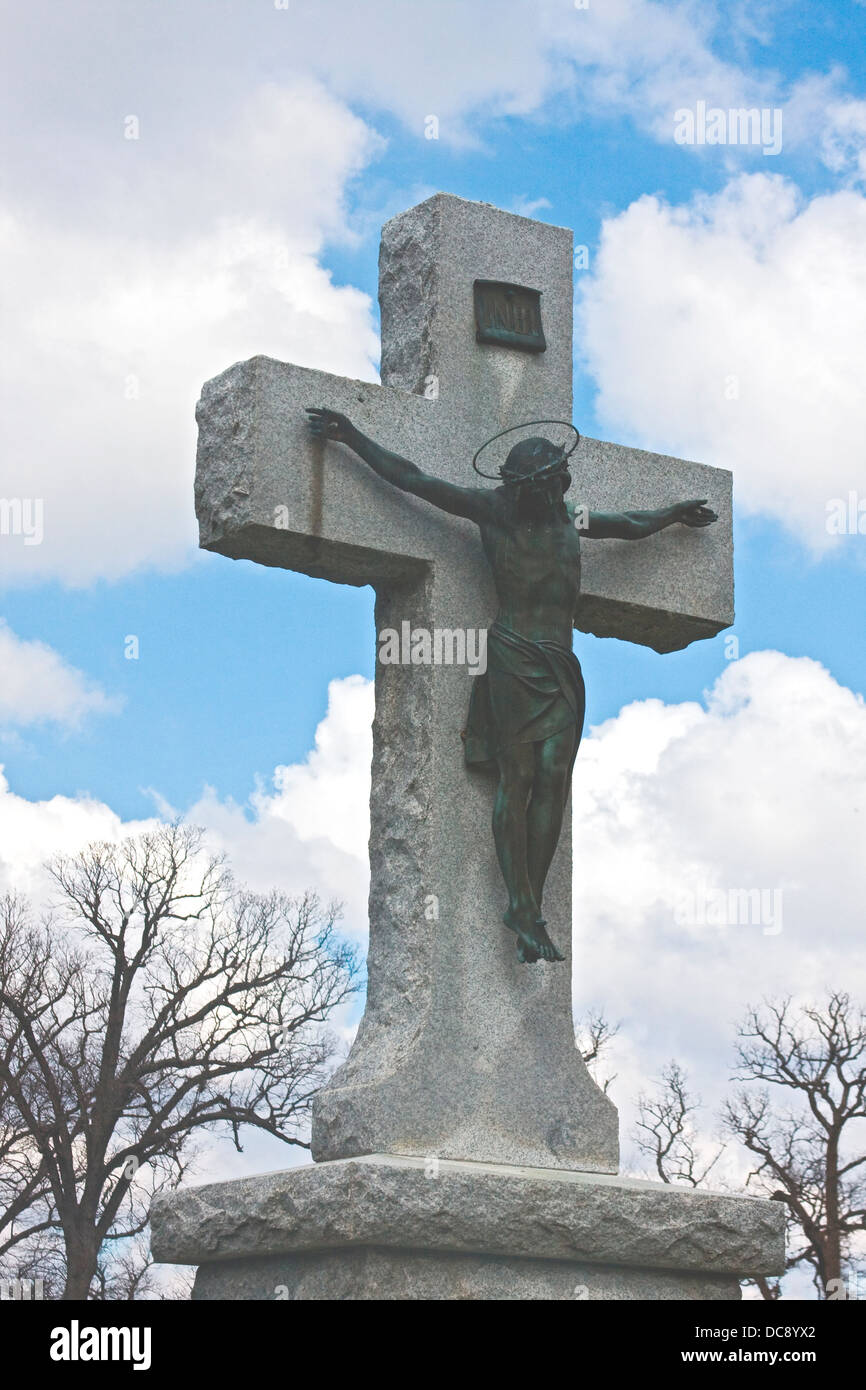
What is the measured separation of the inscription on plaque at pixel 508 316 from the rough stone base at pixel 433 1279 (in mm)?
3670

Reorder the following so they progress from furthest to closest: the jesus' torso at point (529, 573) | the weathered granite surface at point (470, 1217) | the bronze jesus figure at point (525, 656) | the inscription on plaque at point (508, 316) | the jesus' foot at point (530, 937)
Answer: the inscription on plaque at point (508, 316) < the jesus' torso at point (529, 573) < the bronze jesus figure at point (525, 656) < the jesus' foot at point (530, 937) < the weathered granite surface at point (470, 1217)

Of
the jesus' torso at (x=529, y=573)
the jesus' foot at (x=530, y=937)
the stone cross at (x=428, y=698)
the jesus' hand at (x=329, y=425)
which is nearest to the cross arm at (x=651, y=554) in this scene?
the stone cross at (x=428, y=698)

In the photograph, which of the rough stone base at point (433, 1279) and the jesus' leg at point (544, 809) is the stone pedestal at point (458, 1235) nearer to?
the rough stone base at point (433, 1279)

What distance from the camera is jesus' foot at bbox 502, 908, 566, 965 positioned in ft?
24.1

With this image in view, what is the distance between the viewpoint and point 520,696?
7508mm

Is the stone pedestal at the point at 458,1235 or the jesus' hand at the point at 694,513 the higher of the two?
the jesus' hand at the point at 694,513

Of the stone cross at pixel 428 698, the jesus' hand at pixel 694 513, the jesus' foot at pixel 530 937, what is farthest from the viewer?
the jesus' hand at pixel 694 513

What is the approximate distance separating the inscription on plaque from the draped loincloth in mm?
1330

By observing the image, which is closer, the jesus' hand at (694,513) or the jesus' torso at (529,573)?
the jesus' torso at (529,573)

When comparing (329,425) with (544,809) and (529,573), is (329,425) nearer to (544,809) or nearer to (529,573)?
(529,573)

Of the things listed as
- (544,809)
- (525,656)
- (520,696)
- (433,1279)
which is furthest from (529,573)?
Answer: (433,1279)

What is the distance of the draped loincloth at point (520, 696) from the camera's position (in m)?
7.50

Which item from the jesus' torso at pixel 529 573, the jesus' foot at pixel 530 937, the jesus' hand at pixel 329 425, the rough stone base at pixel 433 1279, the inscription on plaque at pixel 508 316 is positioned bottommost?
the rough stone base at pixel 433 1279

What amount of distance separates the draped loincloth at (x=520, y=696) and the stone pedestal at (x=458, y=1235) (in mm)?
1575
